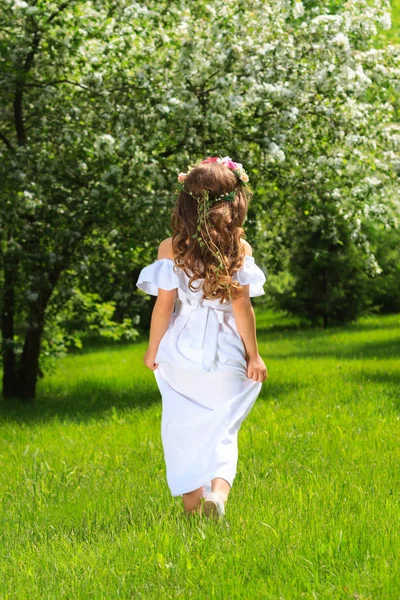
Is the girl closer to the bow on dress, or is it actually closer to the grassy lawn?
the bow on dress

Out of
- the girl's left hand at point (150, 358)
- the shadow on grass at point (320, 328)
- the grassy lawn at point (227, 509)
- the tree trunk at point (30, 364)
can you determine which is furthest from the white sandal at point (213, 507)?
the shadow on grass at point (320, 328)

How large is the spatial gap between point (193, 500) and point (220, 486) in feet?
0.64

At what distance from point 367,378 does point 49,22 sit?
5816mm

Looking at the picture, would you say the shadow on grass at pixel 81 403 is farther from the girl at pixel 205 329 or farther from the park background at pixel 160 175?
the girl at pixel 205 329

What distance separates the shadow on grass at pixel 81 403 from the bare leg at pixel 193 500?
16.3ft

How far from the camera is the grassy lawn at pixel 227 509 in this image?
3.59 metres

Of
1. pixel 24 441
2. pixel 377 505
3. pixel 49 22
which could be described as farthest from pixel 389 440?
pixel 49 22

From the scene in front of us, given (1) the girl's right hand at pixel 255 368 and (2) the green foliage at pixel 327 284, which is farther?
(2) the green foliage at pixel 327 284

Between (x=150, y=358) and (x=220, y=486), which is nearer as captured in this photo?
(x=220, y=486)

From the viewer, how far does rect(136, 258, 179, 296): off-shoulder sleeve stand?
454cm

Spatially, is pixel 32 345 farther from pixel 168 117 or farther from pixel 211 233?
pixel 211 233

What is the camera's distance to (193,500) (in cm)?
452

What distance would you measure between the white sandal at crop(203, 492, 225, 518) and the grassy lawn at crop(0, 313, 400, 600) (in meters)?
0.05

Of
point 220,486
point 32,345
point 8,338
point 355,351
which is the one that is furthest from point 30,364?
point 220,486
